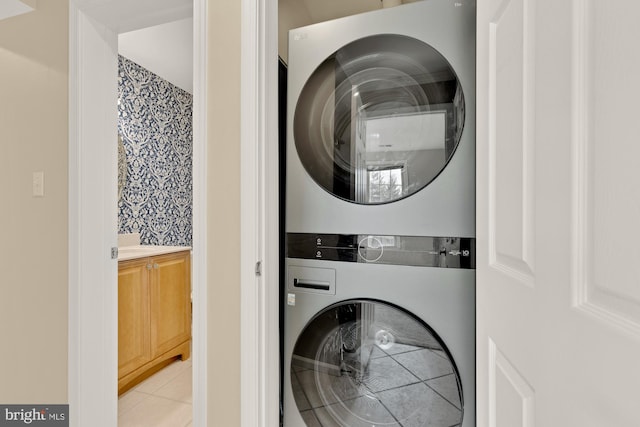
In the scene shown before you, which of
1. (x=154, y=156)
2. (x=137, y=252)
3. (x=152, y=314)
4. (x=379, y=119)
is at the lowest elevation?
(x=152, y=314)

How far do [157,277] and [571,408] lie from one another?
2.39 m

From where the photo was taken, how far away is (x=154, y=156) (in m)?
3.00

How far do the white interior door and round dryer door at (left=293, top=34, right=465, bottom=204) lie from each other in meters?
0.28

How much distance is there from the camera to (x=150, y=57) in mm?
2627

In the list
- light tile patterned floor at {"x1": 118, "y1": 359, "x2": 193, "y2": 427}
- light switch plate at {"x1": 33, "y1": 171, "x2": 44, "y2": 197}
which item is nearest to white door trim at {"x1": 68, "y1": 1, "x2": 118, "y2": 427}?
light switch plate at {"x1": 33, "y1": 171, "x2": 44, "y2": 197}

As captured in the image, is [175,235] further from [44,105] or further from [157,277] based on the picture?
[44,105]

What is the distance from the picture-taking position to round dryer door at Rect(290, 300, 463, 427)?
0.98 metres

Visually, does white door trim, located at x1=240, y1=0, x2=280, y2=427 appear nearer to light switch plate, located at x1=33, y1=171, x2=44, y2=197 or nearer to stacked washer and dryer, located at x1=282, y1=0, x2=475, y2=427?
stacked washer and dryer, located at x1=282, y1=0, x2=475, y2=427

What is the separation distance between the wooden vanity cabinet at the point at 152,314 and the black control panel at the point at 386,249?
1.47 metres

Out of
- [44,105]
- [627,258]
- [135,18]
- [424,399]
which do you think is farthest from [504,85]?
[44,105]

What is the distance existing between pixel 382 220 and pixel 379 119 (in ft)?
1.15

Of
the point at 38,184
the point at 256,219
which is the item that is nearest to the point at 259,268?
the point at 256,219

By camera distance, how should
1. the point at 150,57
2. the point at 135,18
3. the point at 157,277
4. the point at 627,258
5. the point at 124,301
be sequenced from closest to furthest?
the point at 627,258
the point at 135,18
the point at 124,301
the point at 157,277
the point at 150,57

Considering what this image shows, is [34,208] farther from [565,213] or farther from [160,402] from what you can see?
[565,213]
